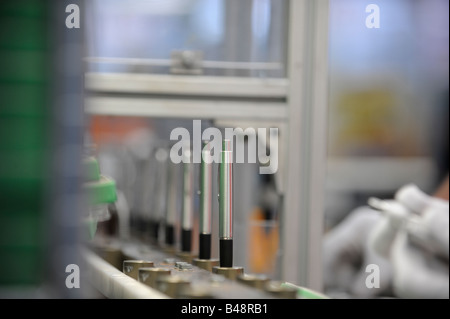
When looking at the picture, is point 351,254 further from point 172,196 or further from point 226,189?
point 226,189

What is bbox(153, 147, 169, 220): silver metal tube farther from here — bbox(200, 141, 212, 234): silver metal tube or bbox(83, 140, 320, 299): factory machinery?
bbox(200, 141, 212, 234): silver metal tube

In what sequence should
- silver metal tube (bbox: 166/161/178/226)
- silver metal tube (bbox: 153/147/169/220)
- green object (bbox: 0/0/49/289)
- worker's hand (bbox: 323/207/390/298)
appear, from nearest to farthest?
1. green object (bbox: 0/0/49/289)
2. silver metal tube (bbox: 166/161/178/226)
3. silver metal tube (bbox: 153/147/169/220)
4. worker's hand (bbox: 323/207/390/298)

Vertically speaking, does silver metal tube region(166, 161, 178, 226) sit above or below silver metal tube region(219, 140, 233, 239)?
below

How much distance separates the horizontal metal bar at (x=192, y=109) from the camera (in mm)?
1376

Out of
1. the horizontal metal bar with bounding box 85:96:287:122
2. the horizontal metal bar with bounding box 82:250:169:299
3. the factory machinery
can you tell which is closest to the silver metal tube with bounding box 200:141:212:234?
the factory machinery

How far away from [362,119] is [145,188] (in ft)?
3.56

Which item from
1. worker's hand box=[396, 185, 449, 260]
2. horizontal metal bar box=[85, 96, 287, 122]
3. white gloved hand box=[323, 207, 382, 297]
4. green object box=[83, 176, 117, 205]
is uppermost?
horizontal metal bar box=[85, 96, 287, 122]

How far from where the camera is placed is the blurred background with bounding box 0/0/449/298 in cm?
42

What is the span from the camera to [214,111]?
139cm

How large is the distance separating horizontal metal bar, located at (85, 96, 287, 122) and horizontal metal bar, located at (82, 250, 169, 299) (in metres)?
0.68

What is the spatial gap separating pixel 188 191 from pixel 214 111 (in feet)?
1.07

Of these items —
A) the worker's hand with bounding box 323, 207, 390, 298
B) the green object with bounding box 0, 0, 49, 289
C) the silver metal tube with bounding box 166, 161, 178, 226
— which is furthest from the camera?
the worker's hand with bounding box 323, 207, 390, 298

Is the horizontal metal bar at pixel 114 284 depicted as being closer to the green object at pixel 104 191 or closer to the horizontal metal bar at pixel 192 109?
the green object at pixel 104 191

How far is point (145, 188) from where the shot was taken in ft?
5.57
